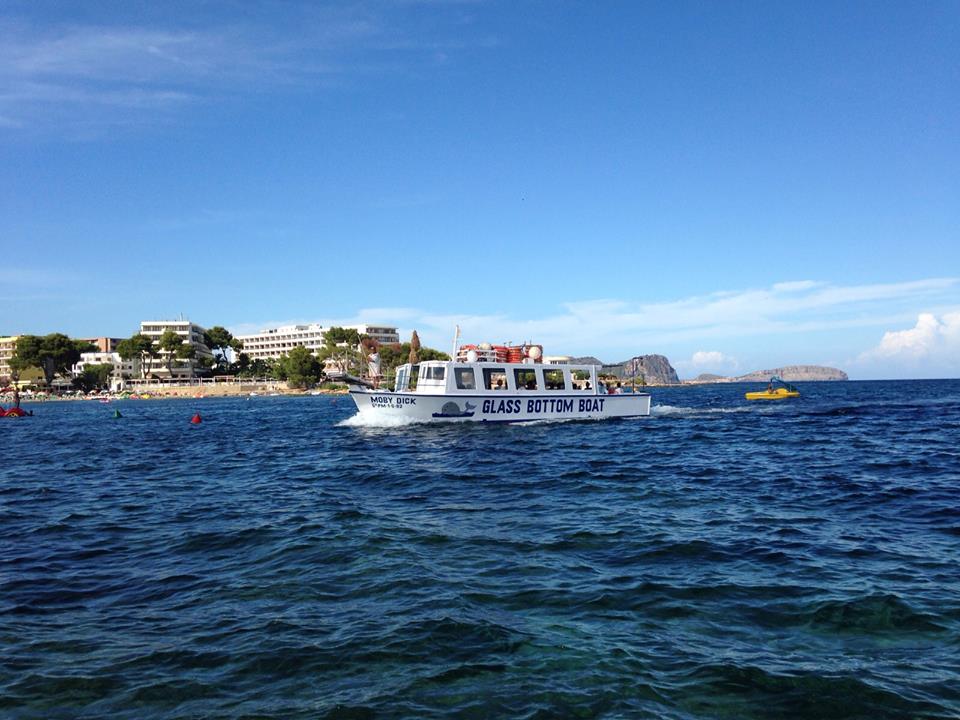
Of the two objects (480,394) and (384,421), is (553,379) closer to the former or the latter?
(480,394)

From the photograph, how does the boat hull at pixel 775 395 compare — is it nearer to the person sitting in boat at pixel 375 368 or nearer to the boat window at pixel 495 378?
the boat window at pixel 495 378

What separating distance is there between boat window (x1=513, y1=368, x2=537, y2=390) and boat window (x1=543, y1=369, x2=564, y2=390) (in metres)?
0.95

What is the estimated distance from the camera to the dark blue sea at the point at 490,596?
19.5 ft

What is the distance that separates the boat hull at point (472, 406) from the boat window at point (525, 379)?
864mm

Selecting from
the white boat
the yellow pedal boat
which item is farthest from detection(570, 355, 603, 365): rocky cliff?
the yellow pedal boat

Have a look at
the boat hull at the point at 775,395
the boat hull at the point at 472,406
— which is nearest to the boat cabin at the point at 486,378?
the boat hull at the point at 472,406

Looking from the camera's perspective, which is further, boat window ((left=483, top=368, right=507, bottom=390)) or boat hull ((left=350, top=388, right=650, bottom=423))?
boat window ((left=483, top=368, right=507, bottom=390))

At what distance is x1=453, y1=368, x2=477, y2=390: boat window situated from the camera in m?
34.7

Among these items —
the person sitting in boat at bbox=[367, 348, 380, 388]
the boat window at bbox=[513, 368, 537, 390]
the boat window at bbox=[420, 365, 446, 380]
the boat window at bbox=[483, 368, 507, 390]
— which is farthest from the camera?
the person sitting in boat at bbox=[367, 348, 380, 388]

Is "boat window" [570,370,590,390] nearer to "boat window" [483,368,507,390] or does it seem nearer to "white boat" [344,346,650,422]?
"white boat" [344,346,650,422]

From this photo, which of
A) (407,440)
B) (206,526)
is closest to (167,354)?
(407,440)

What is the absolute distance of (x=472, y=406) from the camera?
34.8 meters

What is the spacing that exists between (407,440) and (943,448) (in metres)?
20.8

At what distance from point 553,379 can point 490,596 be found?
3117 cm
